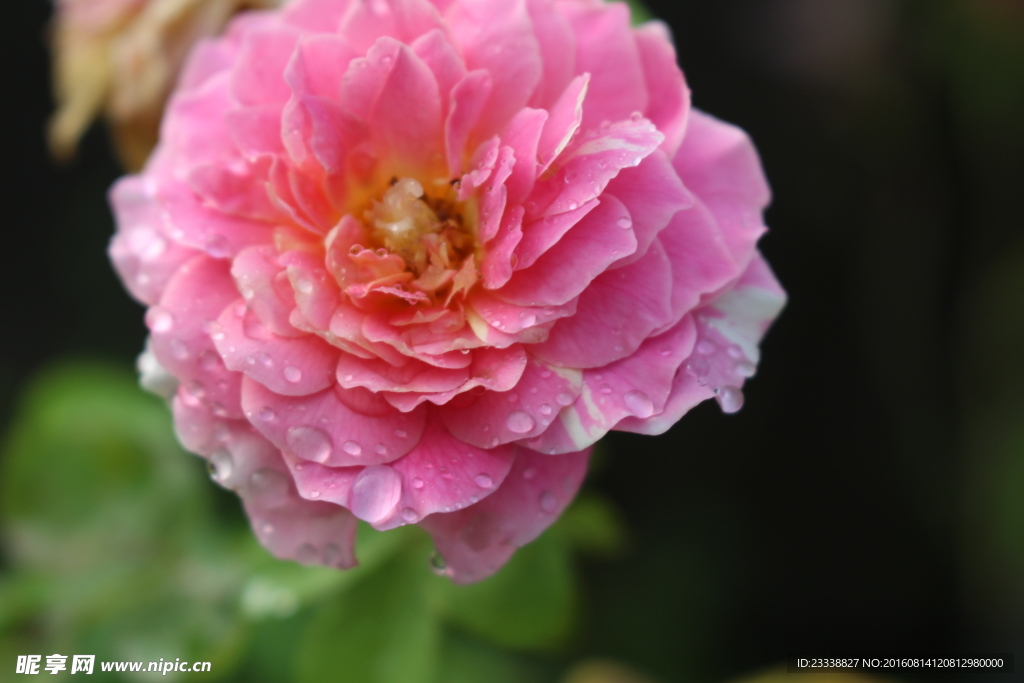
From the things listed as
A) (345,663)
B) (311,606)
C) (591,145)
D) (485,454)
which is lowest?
(311,606)

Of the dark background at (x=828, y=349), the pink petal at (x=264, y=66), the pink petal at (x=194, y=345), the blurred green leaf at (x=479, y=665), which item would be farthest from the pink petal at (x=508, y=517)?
the dark background at (x=828, y=349)

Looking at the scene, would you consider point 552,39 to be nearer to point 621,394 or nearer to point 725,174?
point 725,174

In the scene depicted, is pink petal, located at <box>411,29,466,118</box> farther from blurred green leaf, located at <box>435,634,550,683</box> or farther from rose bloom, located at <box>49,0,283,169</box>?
blurred green leaf, located at <box>435,634,550,683</box>

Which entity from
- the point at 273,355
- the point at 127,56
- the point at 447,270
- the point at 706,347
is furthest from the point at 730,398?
the point at 127,56

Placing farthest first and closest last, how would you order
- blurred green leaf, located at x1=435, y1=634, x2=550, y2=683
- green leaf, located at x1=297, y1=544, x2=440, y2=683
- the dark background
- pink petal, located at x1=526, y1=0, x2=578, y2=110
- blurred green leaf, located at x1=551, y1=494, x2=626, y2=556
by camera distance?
the dark background, blurred green leaf, located at x1=435, y1=634, x2=550, y2=683, blurred green leaf, located at x1=551, y1=494, x2=626, y2=556, green leaf, located at x1=297, y1=544, x2=440, y2=683, pink petal, located at x1=526, y1=0, x2=578, y2=110

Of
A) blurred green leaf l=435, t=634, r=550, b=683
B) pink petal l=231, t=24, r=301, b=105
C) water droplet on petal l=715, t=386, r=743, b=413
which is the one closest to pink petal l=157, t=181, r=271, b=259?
pink petal l=231, t=24, r=301, b=105

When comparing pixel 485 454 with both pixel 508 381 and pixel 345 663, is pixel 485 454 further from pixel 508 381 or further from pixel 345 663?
pixel 345 663

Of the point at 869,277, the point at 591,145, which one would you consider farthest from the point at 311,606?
the point at 869,277
